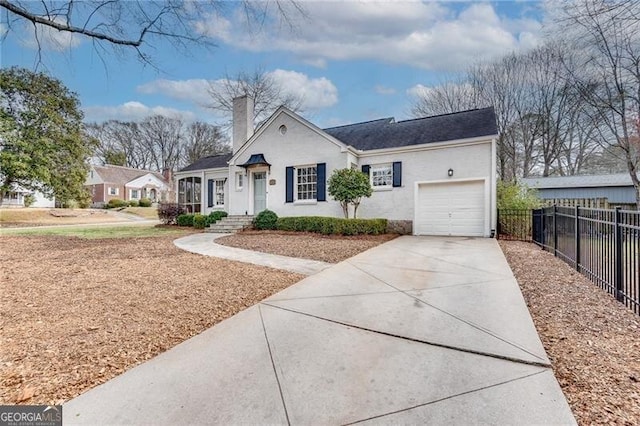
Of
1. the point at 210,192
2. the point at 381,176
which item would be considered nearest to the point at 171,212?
the point at 210,192

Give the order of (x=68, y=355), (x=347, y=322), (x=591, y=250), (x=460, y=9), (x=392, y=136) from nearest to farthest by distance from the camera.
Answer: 1. (x=68, y=355)
2. (x=347, y=322)
3. (x=591, y=250)
4. (x=460, y=9)
5. (x=392, y=136)

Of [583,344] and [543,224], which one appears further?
[543,224]

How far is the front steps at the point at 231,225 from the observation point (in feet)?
45.3

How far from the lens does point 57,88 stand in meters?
20.1

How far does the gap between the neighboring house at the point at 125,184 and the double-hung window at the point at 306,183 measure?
30.1 metres

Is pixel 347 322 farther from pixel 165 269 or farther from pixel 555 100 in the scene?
pixel 555 100

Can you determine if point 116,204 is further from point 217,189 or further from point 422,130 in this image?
point 422,130

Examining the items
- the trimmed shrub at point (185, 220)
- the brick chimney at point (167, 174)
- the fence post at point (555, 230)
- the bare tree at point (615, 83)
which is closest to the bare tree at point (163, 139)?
the brick chimney at point (167, 174)

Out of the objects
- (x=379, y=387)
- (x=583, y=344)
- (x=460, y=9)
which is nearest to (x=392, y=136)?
(x=460, y=9)

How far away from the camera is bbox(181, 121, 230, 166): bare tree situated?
115 feet

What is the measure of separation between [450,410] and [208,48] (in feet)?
21.2

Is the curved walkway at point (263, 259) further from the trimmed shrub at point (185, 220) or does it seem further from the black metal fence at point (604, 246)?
the trimmed shrub at point (185, 220)

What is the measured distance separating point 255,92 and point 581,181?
25015 millimetres

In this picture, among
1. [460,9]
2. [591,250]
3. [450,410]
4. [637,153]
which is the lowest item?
[450,410]
